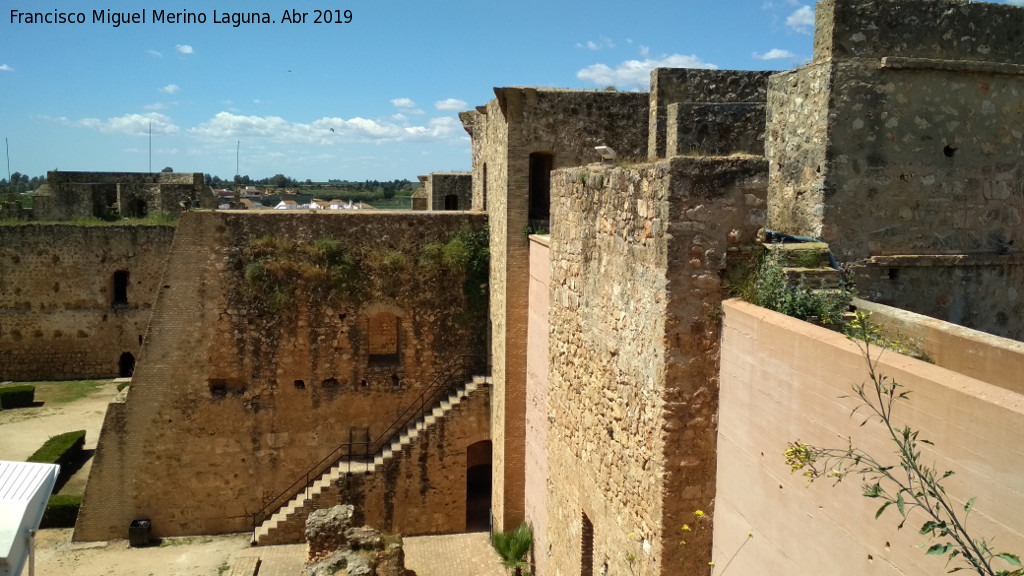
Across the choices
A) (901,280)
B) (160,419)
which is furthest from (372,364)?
(901,280)

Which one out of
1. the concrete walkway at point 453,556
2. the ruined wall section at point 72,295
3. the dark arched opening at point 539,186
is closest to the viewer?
the concrete walkway at point 453,556

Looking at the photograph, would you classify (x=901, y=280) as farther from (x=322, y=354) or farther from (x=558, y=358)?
(x=322, y=354)

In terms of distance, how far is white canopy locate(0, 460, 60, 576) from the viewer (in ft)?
21.9

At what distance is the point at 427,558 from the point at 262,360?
4.59 m

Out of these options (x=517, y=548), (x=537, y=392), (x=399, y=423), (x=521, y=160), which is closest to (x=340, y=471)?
(x=399, y=423)

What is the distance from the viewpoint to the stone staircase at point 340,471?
13.7 meters

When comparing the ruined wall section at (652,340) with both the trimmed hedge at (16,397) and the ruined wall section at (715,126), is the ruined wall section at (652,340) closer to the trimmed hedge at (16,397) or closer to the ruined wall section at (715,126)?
the ruined wall section at (715,126)

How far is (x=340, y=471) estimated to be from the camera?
547 inches

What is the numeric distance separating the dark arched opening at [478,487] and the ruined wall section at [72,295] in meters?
14.1

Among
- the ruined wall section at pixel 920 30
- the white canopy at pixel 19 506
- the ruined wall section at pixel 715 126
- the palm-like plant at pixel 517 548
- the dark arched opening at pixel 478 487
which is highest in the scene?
the ruined wall section at pixel 920 30

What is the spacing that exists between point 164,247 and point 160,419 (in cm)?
1289

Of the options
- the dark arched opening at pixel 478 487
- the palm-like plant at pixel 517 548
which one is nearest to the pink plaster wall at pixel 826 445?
the palm-like plant at pixel 517 548

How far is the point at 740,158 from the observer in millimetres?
5211

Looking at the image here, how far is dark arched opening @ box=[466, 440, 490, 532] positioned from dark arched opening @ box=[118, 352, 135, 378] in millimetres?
15153
